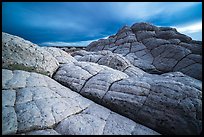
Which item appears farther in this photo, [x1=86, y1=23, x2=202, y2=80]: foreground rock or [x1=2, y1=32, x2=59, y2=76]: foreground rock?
[x1=86, y1=23, x2=202, y2=80]: foreground rock

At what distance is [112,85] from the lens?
17.3 feet

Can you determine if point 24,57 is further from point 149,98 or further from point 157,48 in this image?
point 157,48

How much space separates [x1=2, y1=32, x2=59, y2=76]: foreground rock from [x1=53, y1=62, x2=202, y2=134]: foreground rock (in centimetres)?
78

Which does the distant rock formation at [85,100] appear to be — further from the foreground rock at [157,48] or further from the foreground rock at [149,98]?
the foreground rock at [157,48]

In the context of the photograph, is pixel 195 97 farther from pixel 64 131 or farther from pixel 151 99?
pixel 64 131

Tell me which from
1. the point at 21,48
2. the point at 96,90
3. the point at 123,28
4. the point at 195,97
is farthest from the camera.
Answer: the point at 123,28

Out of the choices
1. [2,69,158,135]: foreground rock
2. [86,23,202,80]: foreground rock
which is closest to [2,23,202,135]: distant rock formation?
[2,69,158,135]: foreground rock

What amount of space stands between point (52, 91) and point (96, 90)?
1459 mm

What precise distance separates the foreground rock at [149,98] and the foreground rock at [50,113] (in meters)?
0.29

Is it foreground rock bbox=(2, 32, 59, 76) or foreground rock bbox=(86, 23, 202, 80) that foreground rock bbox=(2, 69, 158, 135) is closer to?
foreground rock bbox=(2, 32, 59, 76)

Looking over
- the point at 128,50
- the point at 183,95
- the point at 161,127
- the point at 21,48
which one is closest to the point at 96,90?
the point at 161,127

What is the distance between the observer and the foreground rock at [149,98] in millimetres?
3957

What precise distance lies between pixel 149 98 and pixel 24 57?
4.77 m

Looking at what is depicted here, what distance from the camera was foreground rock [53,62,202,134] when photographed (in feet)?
13.0
